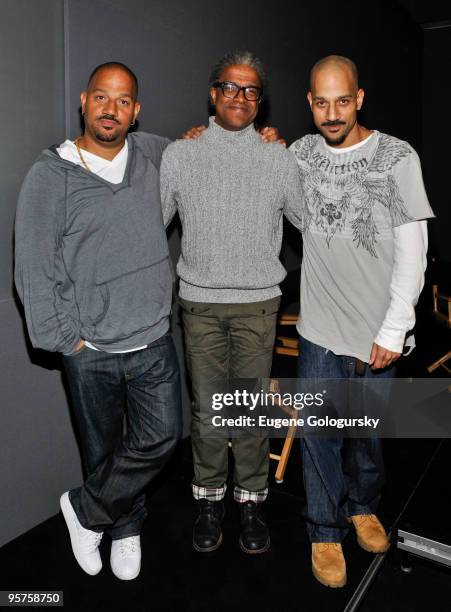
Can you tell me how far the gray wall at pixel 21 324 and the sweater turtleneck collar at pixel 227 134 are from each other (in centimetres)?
64

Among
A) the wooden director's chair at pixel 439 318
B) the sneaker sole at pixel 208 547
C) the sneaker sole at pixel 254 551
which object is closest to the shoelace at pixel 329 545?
the sneaker sole at pixel 254 551

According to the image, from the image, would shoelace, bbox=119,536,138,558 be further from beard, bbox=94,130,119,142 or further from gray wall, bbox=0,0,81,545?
beard, bbox=94,130,119,142

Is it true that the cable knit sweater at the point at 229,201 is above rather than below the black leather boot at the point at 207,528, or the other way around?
above

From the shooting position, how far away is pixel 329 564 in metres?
2.25

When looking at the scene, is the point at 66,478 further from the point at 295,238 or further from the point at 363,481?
the point at 295,238

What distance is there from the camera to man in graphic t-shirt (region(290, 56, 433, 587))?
198 centimetres

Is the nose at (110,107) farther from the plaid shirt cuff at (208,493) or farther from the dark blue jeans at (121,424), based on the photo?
the plaid shirt cuff at (208,493)

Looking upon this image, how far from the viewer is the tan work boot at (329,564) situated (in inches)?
87.3

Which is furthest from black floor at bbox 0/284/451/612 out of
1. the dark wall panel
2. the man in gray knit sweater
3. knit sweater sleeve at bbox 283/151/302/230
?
the dark wall panel

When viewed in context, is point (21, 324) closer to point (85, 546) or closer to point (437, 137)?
point (85, 546)

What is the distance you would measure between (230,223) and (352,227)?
1.46 feet

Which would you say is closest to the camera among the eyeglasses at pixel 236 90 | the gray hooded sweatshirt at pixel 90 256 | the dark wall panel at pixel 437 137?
Answer: the gray hooded sweatshirt at pixel 90 256

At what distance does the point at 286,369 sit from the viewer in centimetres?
303

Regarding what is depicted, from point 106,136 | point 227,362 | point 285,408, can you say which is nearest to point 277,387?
point 285,408
